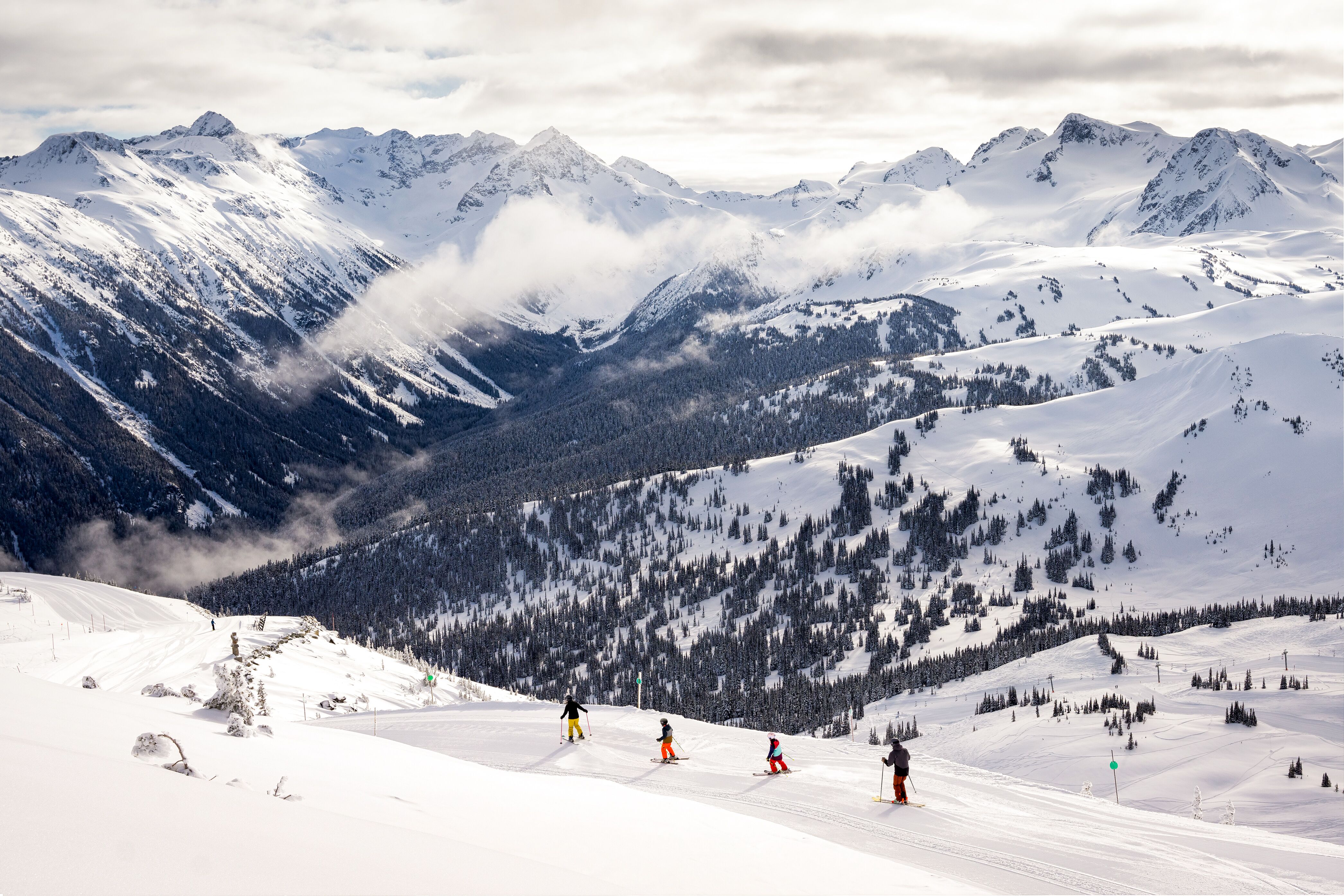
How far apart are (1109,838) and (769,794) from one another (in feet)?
31.8

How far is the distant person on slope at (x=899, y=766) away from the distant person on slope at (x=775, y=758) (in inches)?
182

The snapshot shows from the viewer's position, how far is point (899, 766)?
25656 mm

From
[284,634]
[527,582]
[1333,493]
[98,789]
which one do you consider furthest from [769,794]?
[527,582]

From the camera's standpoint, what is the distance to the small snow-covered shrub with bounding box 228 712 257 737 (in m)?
20.4

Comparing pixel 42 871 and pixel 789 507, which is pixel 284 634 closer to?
pixel 42 871

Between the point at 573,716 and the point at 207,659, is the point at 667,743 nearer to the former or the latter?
the point at 573,716

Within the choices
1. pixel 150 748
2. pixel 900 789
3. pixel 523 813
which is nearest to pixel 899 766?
pixel 900 789

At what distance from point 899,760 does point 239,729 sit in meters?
18.2

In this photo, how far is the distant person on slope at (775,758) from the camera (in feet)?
97.5

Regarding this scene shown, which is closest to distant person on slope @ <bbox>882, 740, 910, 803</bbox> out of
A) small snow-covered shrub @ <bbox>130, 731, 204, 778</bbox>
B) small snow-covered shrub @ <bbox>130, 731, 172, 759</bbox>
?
small snow-covered shrub @ <bbox>130, 731, 204, 778</bbox>

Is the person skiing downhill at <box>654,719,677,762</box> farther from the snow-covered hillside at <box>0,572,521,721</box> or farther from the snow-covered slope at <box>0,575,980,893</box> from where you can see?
the snow-covered hillside at <box>0,572,521,721</box>

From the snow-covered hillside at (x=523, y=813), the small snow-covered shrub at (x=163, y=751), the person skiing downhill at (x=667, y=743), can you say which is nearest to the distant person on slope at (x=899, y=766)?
the snow-covered hillside at (x=523, y=813)

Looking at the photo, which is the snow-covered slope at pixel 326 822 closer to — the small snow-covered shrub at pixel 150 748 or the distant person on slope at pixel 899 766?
the small snow-covered shrub at pixel 150 748

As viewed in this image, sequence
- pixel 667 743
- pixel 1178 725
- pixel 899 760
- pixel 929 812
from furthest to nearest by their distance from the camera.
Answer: pixel 1178 725 < pixel 667 743 < pixel 899 760 < pixel 929 812
